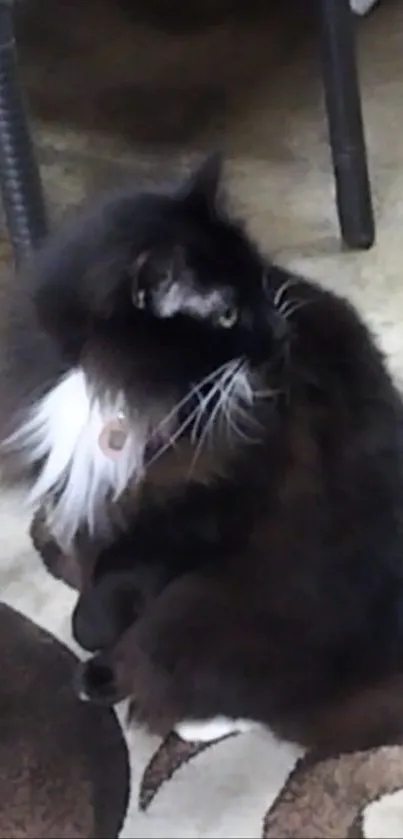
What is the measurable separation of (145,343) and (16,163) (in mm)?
500

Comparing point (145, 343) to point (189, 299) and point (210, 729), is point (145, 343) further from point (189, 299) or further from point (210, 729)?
point (210, 729)

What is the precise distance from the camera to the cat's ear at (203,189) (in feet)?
2.87

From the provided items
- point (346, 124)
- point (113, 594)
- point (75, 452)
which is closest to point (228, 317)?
point (75, 452)

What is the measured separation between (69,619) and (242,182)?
0.65m

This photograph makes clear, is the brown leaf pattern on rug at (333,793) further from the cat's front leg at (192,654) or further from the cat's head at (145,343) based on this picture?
the cat's head at (145,343)

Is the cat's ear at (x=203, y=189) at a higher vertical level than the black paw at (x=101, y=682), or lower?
higher

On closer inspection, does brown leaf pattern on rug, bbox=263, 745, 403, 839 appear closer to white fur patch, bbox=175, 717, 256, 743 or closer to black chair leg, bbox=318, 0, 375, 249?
white fur patch, bbox=175, 717, 256, 743

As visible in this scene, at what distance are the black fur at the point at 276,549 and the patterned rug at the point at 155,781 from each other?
0.03 m

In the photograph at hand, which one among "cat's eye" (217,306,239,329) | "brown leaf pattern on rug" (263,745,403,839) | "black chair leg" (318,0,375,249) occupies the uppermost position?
"cat's eye" (217,306,239,329)

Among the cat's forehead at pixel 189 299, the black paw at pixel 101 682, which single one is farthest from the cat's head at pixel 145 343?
the black paw at pixel 101 682

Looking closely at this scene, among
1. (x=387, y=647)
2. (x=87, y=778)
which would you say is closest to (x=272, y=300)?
(x=387, y=647)

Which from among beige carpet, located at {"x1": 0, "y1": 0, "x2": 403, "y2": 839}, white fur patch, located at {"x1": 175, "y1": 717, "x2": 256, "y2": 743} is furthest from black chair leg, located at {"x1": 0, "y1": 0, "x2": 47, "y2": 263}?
white fur patch, located at {"x1": 175, "y1": 717, "x2": 256, "y2": 743}

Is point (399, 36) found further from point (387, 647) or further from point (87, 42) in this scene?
point (387, 647)

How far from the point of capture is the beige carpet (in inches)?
38.7
